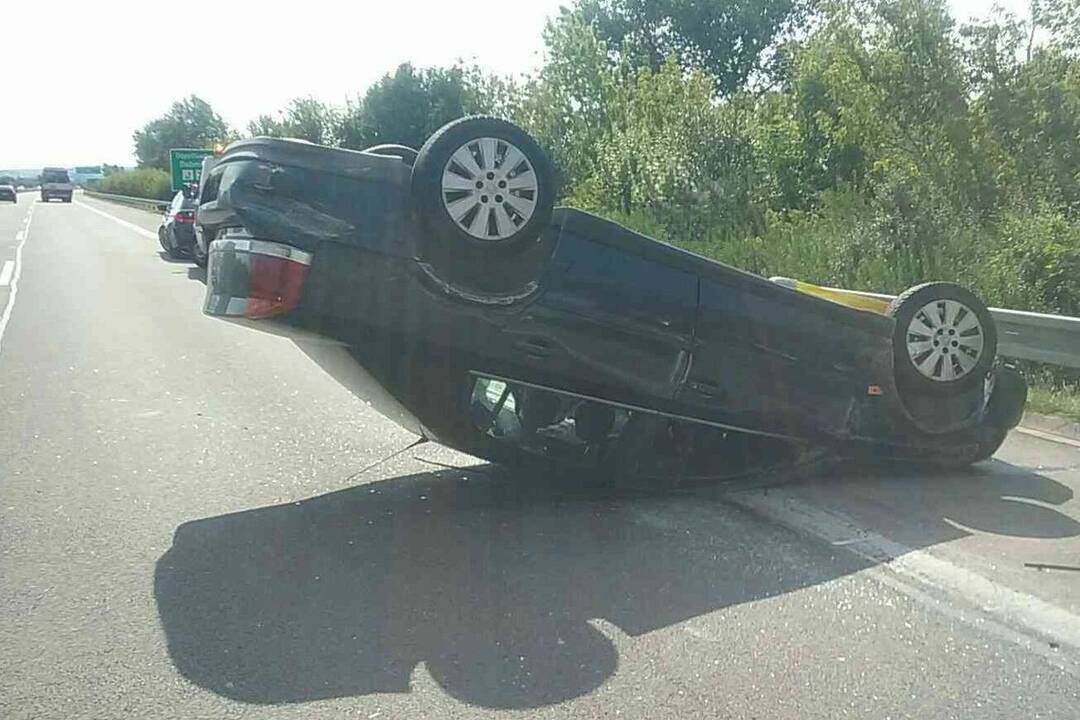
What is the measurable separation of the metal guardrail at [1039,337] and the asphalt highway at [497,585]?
1.04 meters

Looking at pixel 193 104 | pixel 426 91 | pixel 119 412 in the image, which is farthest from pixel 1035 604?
pixel 193 104

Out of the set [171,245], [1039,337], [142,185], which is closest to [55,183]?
[142,185]

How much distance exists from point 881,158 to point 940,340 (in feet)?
32.0

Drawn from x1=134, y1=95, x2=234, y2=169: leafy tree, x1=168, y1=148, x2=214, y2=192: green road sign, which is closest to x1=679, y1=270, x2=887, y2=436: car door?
x1=168, y1=148, x2=214, y2=192: green road sign

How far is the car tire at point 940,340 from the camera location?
6.62 metres

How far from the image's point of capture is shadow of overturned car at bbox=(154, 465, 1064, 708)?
13.5 feet

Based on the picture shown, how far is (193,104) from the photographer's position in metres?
104

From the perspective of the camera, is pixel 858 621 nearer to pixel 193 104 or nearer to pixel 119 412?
pixel 119 412

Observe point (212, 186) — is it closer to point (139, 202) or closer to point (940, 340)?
point (940, 340)

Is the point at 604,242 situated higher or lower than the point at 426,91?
lower

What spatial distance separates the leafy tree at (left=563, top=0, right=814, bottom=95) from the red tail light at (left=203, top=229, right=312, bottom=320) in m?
50.0

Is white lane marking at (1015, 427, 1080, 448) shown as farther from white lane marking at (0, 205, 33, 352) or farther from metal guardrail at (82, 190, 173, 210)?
metal guardrail at (82, 190, 173, 210)

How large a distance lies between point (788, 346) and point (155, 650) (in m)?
3.61

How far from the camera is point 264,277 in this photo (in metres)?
5.40
